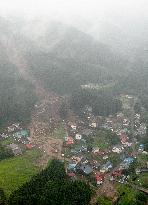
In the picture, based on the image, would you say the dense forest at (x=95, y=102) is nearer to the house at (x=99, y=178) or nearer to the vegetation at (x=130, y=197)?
the house at (x=99, y=178)

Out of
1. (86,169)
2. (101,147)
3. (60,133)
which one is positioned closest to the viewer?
(86,169)

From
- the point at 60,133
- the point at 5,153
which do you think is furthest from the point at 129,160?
the point at 5,153

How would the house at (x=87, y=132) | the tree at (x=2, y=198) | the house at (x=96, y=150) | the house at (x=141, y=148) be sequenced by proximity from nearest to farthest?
the tree at (x=2, y=198) → the house at (x=96, y=150) → the house at (x=141, y=148) → the house at (x=87, y=132)

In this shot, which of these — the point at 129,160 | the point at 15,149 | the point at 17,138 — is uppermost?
the point at 129,160

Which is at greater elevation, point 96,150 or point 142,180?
point 142,180

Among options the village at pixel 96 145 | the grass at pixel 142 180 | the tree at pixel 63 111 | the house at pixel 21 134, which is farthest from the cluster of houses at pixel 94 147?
the house at pixel 21 134

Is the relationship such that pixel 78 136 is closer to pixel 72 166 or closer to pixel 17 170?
pixel 72 166
